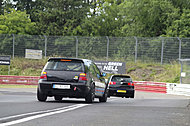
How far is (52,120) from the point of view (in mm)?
8078

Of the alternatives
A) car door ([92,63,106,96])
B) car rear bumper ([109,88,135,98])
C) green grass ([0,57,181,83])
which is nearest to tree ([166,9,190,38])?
green grass ([0,57,181,83])

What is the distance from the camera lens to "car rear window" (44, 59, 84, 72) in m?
14.2

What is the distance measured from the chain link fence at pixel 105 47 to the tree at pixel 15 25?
9.42m

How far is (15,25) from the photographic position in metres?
53.5

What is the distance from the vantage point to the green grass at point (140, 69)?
40434 mm

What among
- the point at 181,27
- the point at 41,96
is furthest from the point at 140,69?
the point at 41,96

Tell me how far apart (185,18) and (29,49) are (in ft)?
57.5

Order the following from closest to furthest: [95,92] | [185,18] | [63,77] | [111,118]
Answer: [111,118] → [63,77] → [95,92] → [185,18]

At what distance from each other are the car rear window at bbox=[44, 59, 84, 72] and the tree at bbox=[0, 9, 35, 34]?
126 feet

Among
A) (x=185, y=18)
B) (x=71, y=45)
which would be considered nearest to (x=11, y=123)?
(x=71, y=45)

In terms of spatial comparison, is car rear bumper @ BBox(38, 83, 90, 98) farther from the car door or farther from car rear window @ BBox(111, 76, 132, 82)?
car rear window @ BBox(111, 76, 132, 82)

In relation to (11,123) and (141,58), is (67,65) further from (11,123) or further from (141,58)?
(141,58)

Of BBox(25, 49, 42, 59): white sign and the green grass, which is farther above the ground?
BBox(25, 49, 42, 59): white sign

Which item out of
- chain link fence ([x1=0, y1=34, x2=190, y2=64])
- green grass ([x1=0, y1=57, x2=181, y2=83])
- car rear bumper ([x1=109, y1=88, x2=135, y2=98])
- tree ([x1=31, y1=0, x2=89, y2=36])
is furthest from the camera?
tree ([x1=31, y1=0, x2=89, y2=36])
